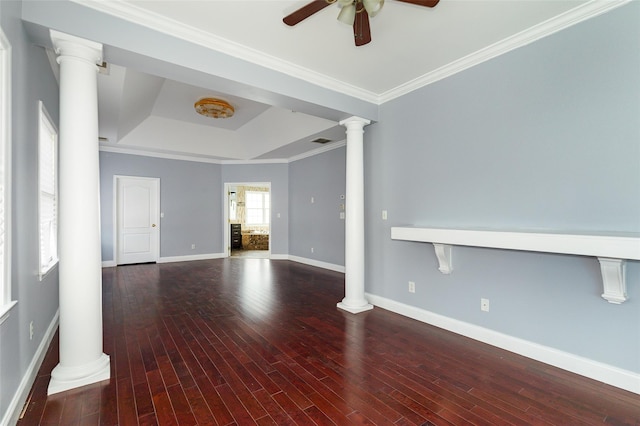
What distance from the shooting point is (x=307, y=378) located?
2275 millimetres

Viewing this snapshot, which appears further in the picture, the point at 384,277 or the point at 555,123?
the point at 384,277

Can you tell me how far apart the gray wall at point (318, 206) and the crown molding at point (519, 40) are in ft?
9.44

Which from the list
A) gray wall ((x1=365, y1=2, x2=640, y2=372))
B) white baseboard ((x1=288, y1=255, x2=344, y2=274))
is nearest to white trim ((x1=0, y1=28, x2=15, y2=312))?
gray wall ((x1=365, y1=2, x2=640, y2=372))

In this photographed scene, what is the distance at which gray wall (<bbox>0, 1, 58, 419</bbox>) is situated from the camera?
Result: 68.9 inches

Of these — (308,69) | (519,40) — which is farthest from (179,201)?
(519,40)

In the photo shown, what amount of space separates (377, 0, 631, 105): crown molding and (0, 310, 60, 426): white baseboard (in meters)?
4.29

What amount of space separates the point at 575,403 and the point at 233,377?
2.38 meters

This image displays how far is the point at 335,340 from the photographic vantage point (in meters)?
2.95

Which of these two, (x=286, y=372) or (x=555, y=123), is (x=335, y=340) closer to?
(x=286, y=372)

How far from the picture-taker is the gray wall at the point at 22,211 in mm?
1751

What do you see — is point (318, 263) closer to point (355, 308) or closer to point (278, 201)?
point (278, 201)

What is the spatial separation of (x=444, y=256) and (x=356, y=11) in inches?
93.5

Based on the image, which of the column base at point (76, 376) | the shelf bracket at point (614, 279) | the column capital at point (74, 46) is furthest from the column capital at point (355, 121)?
the column base at point (76, 376)

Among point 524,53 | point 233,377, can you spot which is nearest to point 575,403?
point 233,377
